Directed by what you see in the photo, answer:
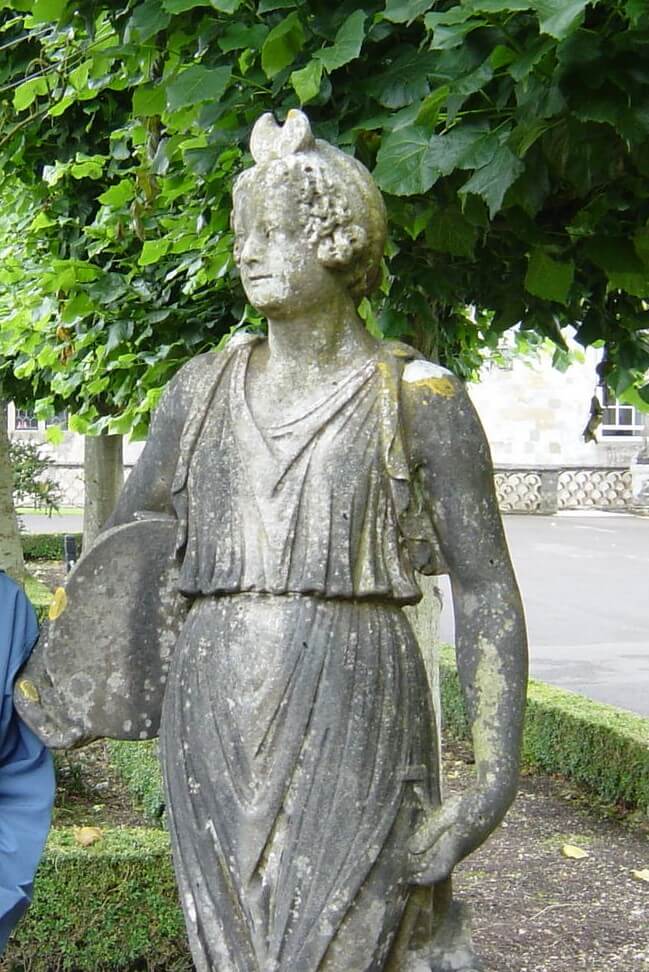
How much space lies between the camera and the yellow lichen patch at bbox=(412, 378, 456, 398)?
2.41 metres

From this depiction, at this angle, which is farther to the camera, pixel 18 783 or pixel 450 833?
pixel 18 783

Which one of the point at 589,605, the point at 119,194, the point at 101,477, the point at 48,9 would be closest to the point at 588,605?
the point at 589,605

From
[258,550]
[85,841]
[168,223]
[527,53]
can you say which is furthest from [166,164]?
[258,550]

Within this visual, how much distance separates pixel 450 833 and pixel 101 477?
11388 mm

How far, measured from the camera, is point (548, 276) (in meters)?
4.24

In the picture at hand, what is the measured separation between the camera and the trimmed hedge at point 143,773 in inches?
283

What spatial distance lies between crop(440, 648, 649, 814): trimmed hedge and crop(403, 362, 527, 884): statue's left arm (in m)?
5.77

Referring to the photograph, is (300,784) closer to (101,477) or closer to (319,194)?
(319,194)

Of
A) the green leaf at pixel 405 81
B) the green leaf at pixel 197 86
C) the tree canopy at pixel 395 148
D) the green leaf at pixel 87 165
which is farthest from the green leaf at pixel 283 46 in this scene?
the green leaf at pixel 87 165

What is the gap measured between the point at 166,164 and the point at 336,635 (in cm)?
327

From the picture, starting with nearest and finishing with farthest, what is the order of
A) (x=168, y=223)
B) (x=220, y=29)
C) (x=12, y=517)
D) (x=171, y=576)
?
(x=171, y=576) → (x=220, y=29) → (x=168, y=223) → (x=12, y=517)

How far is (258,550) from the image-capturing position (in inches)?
92.8

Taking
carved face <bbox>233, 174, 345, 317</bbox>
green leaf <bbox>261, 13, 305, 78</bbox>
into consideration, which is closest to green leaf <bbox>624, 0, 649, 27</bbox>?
green leaf <bbox>261, 13, 305, 78</bbox>

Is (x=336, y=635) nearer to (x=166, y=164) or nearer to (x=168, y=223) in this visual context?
(x=166, y=164)
